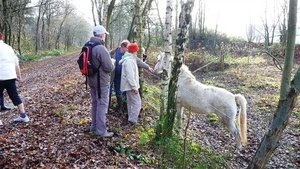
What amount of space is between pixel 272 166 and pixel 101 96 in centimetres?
435

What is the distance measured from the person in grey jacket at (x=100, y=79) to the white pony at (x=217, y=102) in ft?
7.78

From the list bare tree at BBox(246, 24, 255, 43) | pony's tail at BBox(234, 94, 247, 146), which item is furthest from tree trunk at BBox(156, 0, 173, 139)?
bare tree at BBox(246, 24, 255, 43)

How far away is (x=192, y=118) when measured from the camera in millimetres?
9477

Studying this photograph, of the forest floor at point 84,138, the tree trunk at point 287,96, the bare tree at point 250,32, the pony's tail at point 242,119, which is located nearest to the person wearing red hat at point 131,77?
the forest floor at point 84,138

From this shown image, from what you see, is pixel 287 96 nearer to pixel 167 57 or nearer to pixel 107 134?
pixel 167 57

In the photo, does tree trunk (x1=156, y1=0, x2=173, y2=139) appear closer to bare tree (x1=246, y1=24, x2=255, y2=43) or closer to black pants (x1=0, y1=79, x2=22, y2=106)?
black pants (x1=0, y1=79, x2=22, y2=106)

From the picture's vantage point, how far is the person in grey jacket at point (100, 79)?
5.28 metres

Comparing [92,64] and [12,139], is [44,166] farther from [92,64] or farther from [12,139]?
[92,64]

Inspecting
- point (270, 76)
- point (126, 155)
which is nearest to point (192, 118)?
point (126, 155)

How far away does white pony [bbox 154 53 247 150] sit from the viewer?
6973mm

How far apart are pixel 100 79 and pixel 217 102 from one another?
3.28m

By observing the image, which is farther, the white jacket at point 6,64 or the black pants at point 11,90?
the black pants at point 11,90

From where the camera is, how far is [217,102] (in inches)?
278

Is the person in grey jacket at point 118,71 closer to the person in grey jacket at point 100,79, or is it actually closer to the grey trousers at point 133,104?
the grey trousers at point 133,104
